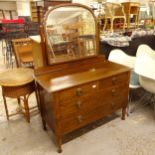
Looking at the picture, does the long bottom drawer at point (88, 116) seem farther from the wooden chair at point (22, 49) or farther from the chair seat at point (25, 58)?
the chair seat at point (25, 58)

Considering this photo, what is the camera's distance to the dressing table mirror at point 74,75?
1.49 metres

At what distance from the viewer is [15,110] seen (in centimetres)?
239

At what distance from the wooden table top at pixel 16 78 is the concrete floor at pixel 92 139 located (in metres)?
0.59

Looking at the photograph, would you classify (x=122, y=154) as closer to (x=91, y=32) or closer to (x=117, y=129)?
(x=117, y=129)

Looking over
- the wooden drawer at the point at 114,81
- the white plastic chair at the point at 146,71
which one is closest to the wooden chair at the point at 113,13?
the white plastic chair at the point at 146,71

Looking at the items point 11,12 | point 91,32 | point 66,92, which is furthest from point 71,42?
point 11,12

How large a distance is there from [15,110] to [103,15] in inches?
124

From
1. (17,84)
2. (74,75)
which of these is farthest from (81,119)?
(17,84)

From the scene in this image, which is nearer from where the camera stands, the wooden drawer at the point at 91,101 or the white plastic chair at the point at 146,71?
the wooden drawer at the point at 91,101

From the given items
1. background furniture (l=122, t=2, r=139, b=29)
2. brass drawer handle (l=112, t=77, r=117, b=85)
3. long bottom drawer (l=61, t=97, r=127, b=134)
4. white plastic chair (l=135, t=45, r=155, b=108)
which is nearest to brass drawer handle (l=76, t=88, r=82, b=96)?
long bottom drawer (l=61, t=97, r=127, b=134)

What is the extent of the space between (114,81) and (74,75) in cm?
43

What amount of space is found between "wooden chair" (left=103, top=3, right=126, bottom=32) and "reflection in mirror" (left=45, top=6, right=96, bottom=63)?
2.13 m

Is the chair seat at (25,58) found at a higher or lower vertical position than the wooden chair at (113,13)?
lower

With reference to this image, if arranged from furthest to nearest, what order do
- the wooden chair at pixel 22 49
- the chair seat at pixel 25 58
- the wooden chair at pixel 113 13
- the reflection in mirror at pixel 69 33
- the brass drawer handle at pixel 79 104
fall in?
1. the wooden chair at pixel 113 13
2. the chair seat at pixel 25 58
3. the wooden chair at pixel 22 49
4. the reflection in mirror at pixel 69 33
5. the brass drawer handle at pixel 79 104
